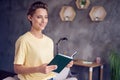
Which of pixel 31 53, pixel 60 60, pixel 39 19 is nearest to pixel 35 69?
pixel 31 53

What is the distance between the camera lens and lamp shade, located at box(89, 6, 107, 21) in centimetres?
427

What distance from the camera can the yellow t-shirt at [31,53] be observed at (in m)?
1.45

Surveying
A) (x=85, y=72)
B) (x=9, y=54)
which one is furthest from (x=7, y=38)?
(x=85, y=72)

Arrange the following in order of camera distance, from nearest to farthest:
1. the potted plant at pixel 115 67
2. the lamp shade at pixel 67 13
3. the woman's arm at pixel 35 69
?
the woman's arm at pixel 35 69 → the potted plant at pixel 115 67 → the lamp shade at pixel 67 13

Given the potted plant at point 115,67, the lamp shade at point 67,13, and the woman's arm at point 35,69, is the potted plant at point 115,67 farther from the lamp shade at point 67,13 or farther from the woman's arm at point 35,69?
the woman's arm at point 35,69

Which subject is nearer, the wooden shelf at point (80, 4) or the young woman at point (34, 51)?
the young woman at point (34, 51)

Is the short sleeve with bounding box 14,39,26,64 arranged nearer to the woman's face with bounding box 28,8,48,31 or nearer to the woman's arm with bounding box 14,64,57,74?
the woman's arm with bounding box 14,64,57,74

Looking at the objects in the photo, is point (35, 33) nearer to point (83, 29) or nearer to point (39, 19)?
point (39, 19)

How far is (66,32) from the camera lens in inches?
188

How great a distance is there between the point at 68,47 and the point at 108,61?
903 mm

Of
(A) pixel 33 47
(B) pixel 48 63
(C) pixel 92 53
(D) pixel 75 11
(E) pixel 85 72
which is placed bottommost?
(E) pixel 85 72

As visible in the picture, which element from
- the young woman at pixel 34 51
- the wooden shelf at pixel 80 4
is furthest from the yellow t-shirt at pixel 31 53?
the wooden shelf at pixel 80 4

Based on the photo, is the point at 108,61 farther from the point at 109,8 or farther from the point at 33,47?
the point at 33,47

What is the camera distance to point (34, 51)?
1460 millimetres
